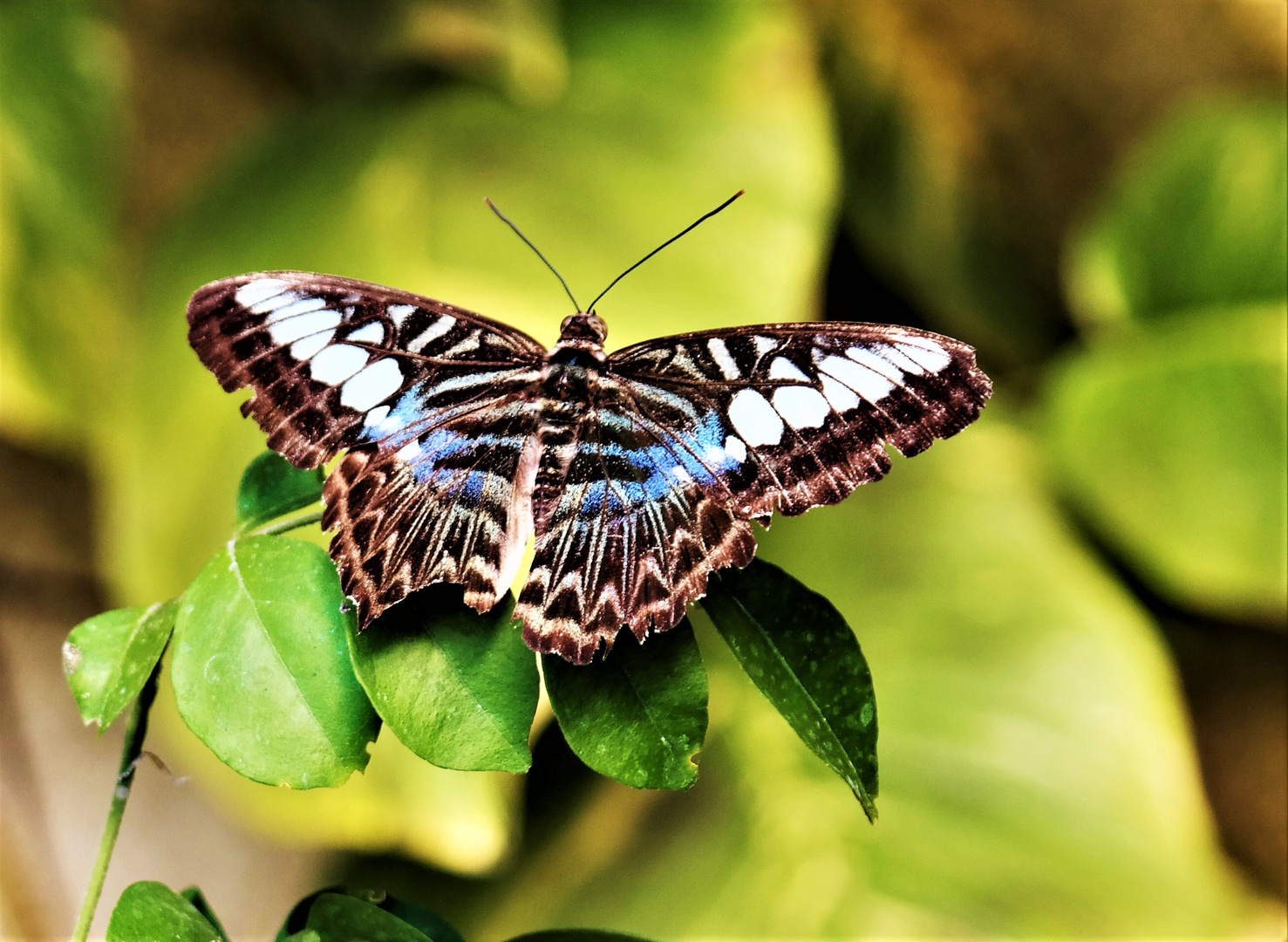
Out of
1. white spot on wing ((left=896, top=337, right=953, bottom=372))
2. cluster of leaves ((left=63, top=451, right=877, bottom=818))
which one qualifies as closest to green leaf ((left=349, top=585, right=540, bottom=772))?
cluster of leaves ((left=63, top=451, right=877, bottom=818))

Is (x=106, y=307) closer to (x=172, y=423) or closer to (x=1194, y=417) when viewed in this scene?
(x=172, y=423)

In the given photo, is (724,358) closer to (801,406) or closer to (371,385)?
(801,406)

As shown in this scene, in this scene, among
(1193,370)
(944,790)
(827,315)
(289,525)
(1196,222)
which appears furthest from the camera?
(827,315)

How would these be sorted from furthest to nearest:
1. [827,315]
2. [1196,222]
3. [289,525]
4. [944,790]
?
[827,315] → [1196,222] → [944,790] → [289,525]

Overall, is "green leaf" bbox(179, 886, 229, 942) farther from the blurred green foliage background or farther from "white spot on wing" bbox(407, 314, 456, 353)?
the blurred green foliage background

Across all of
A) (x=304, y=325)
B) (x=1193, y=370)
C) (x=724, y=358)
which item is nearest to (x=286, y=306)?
(x=304, y=325)

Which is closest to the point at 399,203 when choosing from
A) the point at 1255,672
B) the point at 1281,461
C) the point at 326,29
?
the point at 326,29
